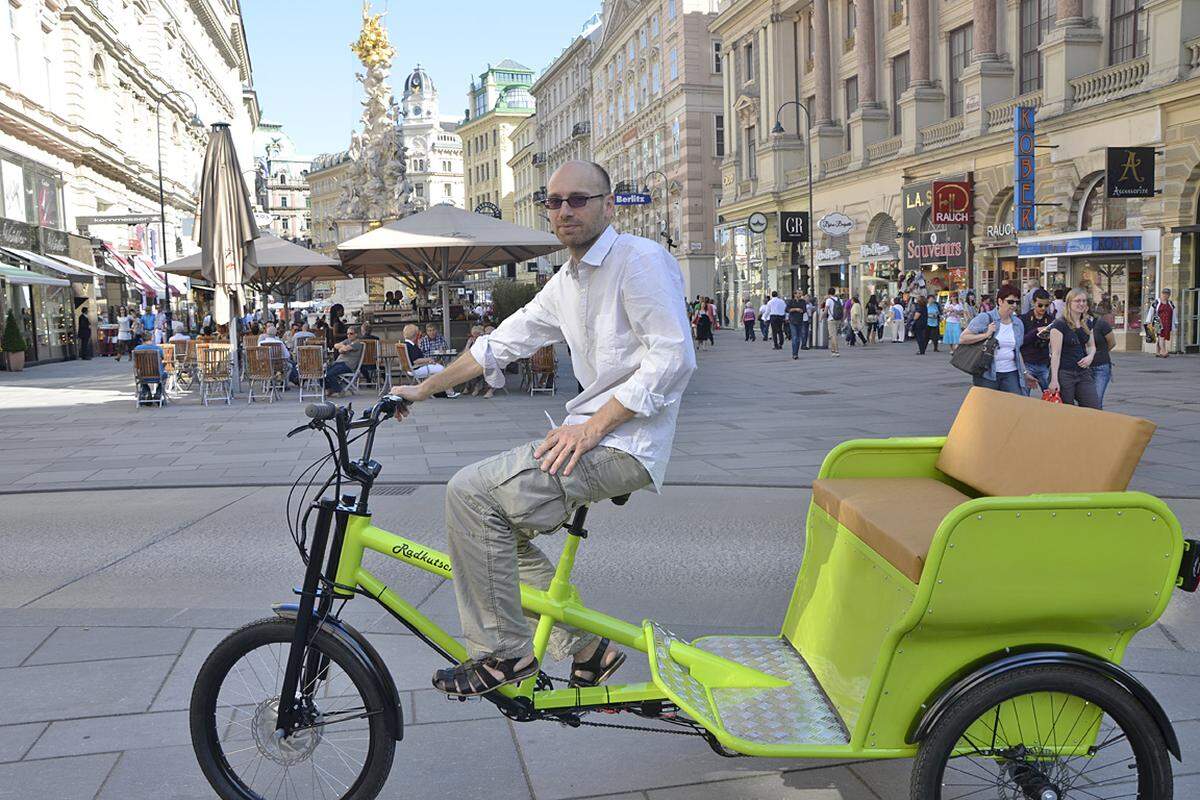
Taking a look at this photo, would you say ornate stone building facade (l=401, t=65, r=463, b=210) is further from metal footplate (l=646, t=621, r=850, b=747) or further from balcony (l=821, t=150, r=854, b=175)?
metal footplate (l=646, t=621, r=850, b=747)

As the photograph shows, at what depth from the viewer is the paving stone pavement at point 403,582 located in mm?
3385

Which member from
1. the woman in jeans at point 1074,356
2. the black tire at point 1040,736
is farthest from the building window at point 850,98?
the black tire at point 1040,736

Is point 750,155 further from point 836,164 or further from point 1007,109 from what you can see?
point 1007,109

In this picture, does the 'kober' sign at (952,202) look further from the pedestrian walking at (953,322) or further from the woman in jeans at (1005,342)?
the woman in jeans at (1005,342)

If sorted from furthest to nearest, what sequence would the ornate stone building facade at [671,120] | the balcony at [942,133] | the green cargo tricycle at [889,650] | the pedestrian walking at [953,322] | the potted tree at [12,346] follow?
the ornate stone building facade at [671,120] → the balcony at [942,133] → the pedestrian walking at [953,322] → the potted tree at [12,346] → the green cargo tricycle at [889,650]

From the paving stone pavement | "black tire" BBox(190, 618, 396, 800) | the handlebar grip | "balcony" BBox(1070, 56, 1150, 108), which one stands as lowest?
the paving stone pavement

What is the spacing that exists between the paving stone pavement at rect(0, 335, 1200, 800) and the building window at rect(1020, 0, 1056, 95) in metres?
Answer: 19.7

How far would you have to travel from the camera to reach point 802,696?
3.10 meters

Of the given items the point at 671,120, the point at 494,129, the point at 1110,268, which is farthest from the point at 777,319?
the point at 494,129

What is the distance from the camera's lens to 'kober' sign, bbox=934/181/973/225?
31.1 meters

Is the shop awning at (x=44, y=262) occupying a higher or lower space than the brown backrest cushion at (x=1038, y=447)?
higher

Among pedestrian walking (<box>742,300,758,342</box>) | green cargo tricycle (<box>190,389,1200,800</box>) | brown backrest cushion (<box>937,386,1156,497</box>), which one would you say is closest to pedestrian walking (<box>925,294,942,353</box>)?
pedestrian walking (<box>742,300,758,342</box>)

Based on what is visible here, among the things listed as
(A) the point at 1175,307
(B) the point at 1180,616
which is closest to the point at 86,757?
(B) the point at 1180,616

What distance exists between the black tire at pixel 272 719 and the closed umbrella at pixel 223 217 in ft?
48.2
